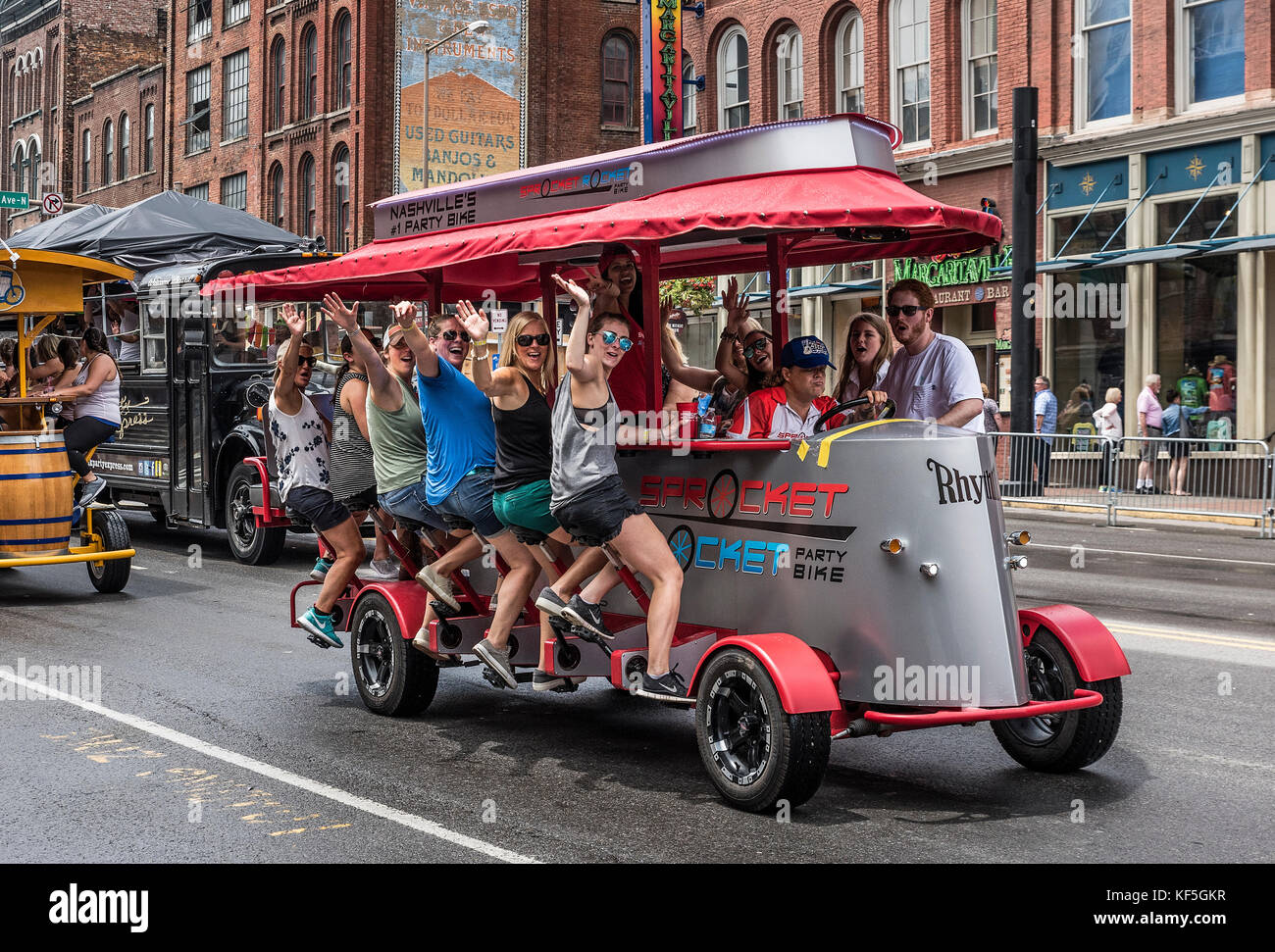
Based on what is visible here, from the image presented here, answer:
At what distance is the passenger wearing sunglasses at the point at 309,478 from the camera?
8.26 meters

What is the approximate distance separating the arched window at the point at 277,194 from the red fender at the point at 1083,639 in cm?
4463

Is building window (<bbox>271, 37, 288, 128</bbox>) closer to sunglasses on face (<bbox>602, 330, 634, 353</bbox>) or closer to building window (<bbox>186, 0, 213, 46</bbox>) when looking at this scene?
building window (<bbox>186, 0, 213, 46</bbox>)

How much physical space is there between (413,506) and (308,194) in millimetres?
41012

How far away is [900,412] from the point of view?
7234 mm

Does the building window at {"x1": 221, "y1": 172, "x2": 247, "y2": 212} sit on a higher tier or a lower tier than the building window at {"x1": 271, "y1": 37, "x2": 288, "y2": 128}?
lower

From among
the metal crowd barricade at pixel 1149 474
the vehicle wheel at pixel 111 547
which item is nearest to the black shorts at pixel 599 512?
the vehicle wheel at pixel 111 547

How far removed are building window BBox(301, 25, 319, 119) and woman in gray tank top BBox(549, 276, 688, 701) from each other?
4180 cm

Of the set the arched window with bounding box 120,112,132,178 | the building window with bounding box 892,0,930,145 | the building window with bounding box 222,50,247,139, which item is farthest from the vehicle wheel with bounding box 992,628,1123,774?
the arched window with bounding box 120,112,132,178

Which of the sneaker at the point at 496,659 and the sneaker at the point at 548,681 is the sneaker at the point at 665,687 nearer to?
the sneaker at the point at 548,681

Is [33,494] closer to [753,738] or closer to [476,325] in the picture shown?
[476,325]

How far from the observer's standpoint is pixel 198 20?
52750 millimetres

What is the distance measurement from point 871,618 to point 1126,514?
15.4 m

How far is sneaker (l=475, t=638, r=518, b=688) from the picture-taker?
6.98 m

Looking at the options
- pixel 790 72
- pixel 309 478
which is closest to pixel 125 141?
pixel 790 72
